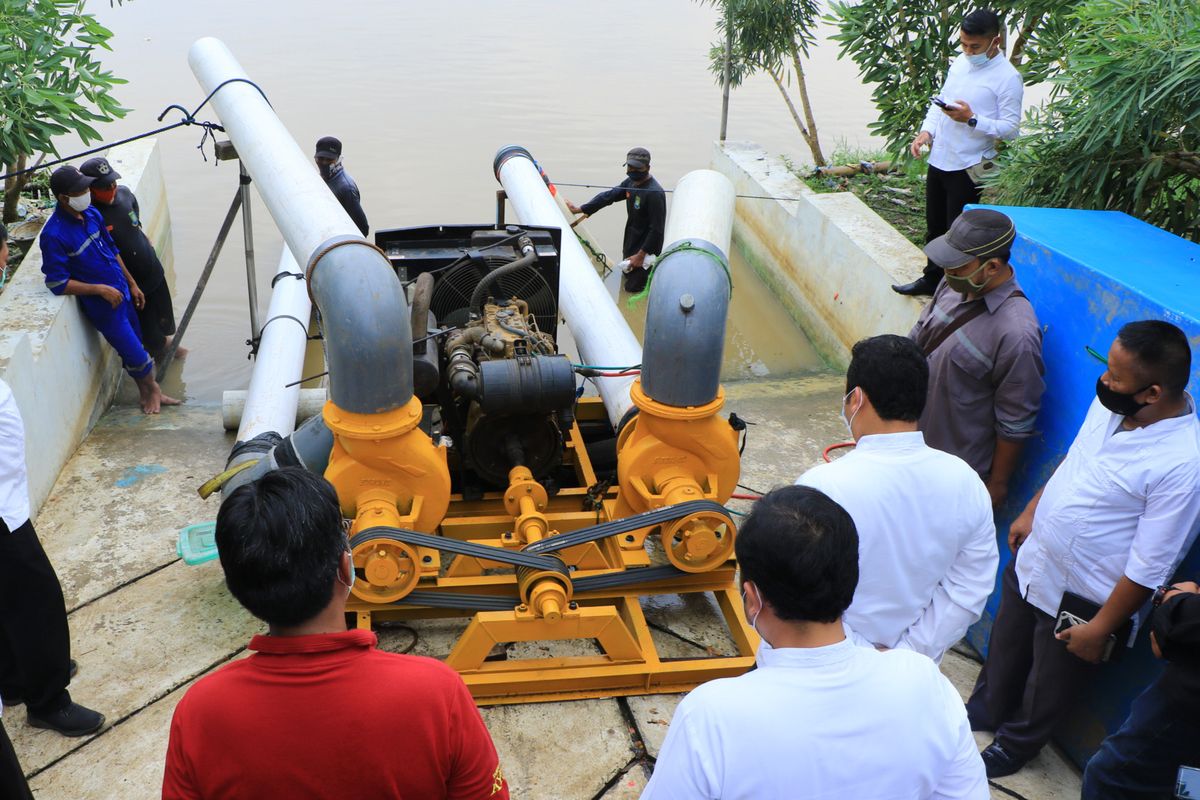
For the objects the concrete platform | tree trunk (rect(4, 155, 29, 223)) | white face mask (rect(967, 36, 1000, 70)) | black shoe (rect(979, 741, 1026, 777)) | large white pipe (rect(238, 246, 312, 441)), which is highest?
white face mask (rect(967, 36, 1000, 70))

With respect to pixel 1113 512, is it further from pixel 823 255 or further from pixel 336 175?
pixel 336 175

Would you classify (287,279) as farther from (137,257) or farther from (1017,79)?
(1017,79)

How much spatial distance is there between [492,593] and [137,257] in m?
3.81

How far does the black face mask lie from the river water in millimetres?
4967

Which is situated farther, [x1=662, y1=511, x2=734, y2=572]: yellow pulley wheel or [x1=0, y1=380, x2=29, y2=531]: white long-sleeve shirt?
[x1=662, y1=511, x2=734, y2=572]: yellow pulley wheel

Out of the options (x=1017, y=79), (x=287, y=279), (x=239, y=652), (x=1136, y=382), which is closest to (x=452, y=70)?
(x=287, y=279)

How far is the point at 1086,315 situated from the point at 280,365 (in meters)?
4.27

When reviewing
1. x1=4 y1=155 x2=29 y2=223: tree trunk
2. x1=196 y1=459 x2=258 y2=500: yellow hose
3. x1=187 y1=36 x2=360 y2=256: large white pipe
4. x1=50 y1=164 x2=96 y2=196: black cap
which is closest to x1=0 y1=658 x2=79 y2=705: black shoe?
x1=196 y1=459 x2=258 y2=500: yellow hose

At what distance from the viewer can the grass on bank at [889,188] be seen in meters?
8.19

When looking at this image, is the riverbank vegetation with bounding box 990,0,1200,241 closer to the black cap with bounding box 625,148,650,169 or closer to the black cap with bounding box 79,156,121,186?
the black cap with bounding box 625,148,650,169

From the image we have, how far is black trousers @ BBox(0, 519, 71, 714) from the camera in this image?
3074 millimetres

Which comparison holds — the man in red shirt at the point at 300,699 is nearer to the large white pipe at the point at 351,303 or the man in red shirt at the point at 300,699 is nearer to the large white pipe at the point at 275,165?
the large white pipe at the point at 351,303

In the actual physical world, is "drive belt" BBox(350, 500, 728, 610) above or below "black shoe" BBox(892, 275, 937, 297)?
below

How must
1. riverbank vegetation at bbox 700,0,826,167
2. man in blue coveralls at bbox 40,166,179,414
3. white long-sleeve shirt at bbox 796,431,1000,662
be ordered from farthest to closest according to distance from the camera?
riverbank vegetation at bbox 700,0,826,167 < man in blue coveralls at bbox 40,166,179,414 < white long-sleeve shirt at bbox 796,431,1000,662
